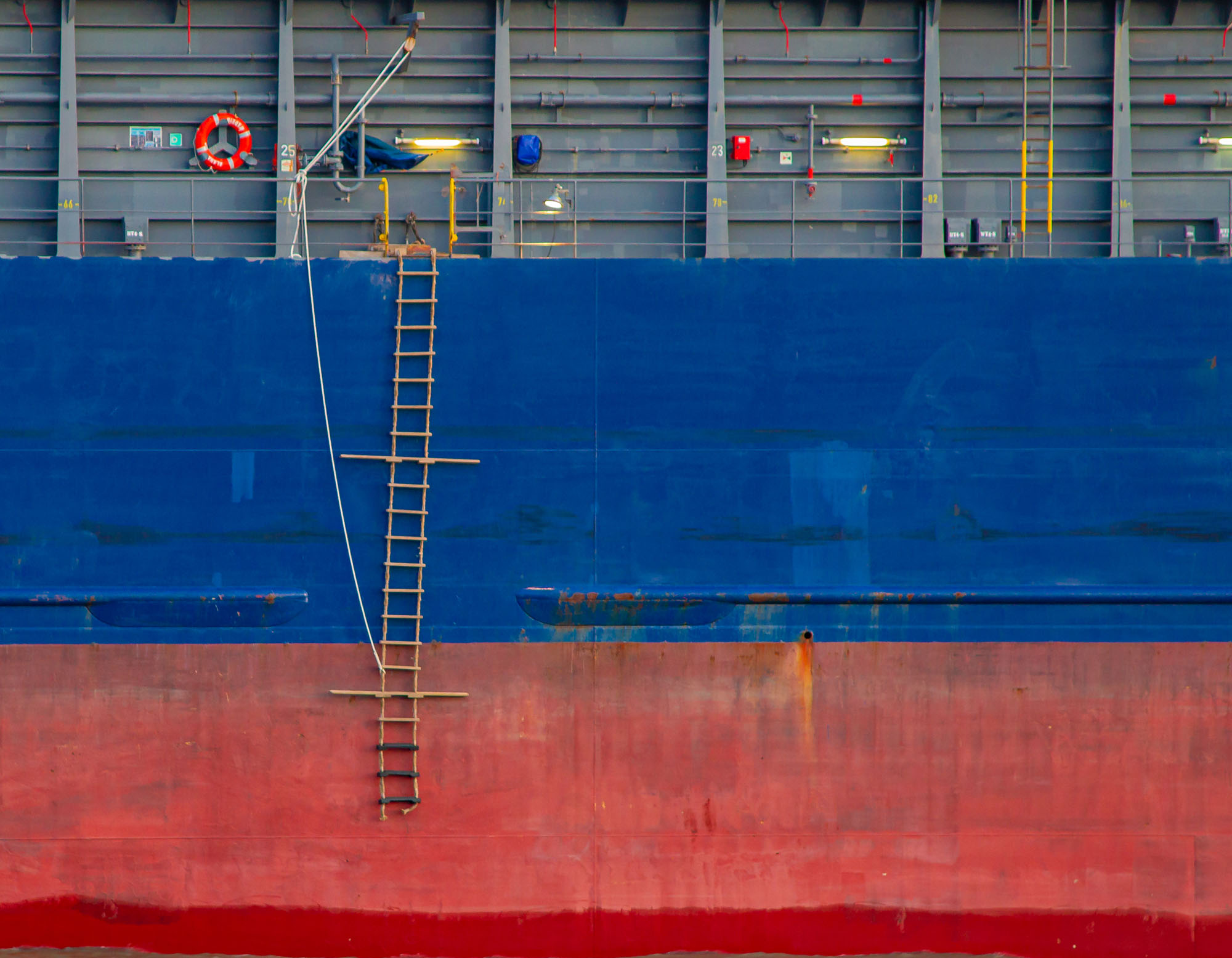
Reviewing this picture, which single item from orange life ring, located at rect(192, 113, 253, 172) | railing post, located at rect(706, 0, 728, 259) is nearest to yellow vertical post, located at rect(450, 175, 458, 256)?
orange life ring, located at rect(192, 113, 253, 172)

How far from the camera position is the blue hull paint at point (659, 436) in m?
6.77

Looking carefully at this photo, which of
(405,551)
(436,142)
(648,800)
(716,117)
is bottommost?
(648,800)

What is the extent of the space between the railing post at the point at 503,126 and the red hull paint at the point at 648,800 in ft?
12.1

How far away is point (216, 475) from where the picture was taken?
6.78 meters

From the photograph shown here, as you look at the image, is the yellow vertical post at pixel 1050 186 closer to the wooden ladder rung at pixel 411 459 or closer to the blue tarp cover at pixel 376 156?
the wooden ladder rung at pixel 411 459

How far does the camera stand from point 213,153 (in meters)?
8.25

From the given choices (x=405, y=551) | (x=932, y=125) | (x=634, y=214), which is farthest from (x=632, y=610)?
(x=932, y=125)

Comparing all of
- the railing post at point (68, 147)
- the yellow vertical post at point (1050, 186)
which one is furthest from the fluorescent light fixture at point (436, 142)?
the yellow vertical post at point (1050, 186)

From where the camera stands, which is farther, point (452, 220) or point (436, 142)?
point (436, 142)

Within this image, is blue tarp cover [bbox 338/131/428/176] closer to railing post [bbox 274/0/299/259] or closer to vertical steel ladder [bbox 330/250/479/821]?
railing post [bbox 274/0/299/259]

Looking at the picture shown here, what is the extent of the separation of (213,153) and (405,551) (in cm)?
404

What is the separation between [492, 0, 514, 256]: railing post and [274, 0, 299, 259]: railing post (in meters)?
1.68

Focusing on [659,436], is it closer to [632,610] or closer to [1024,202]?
[632,610]

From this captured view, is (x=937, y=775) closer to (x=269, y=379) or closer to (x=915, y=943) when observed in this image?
(x=915, y=943)
